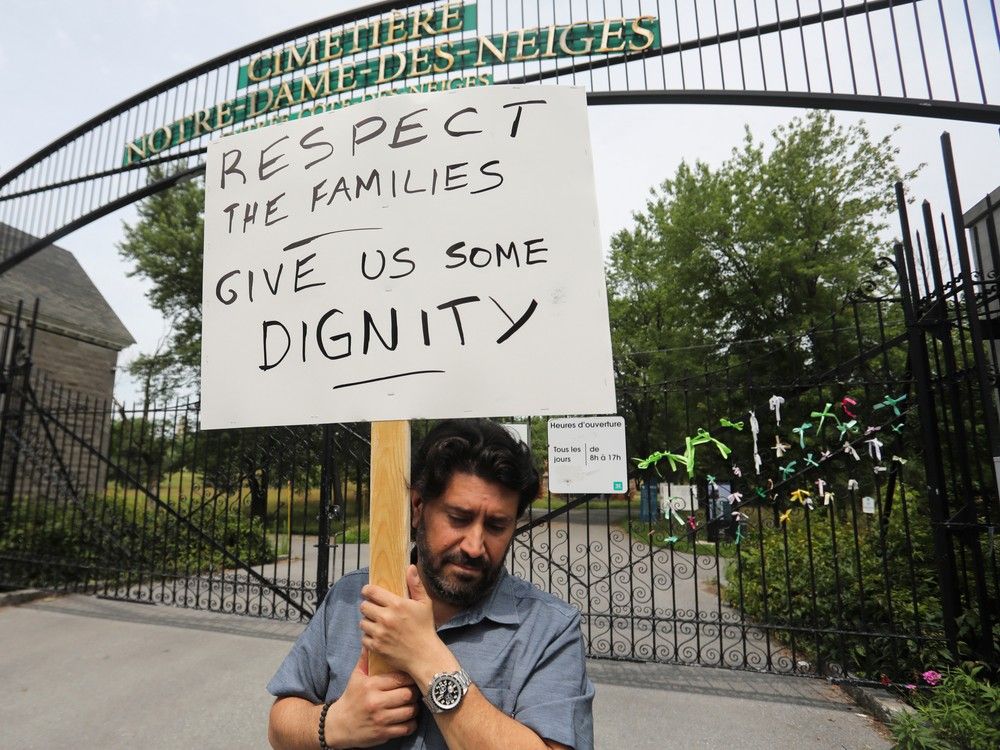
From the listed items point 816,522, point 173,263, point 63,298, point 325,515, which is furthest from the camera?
point 173,263

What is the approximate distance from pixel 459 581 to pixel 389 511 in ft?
0.76

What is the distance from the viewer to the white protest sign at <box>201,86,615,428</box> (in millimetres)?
1353

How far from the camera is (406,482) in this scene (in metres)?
1.31

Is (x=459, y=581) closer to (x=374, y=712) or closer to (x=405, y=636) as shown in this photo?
(x=405, y=636)

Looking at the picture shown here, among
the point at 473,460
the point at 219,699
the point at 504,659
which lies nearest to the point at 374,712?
the point at 504,659

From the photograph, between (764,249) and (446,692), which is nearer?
(446,692)

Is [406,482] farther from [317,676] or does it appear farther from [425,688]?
[317,676]

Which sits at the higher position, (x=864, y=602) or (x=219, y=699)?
(x=864, y=602)

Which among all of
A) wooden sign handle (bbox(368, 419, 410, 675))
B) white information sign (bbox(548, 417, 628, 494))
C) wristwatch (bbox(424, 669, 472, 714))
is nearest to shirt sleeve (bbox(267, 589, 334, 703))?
wooden sign handle (bbox(368, 419, 410, 675))

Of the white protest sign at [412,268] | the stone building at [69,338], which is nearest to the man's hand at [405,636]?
the white protest sign at [412,268]

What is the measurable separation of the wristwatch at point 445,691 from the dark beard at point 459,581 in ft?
0.76

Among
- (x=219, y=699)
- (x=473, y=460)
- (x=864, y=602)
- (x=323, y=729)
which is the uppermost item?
(x=473, y=460)

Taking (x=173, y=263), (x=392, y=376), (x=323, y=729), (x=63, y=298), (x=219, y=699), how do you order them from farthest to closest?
1. (x=173, y=263)
2. (x=63, y=298)
3. (x=219, y=699)
4. (x=392, y=376)
5. (x=323, y=729)

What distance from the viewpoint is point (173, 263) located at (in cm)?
2314
